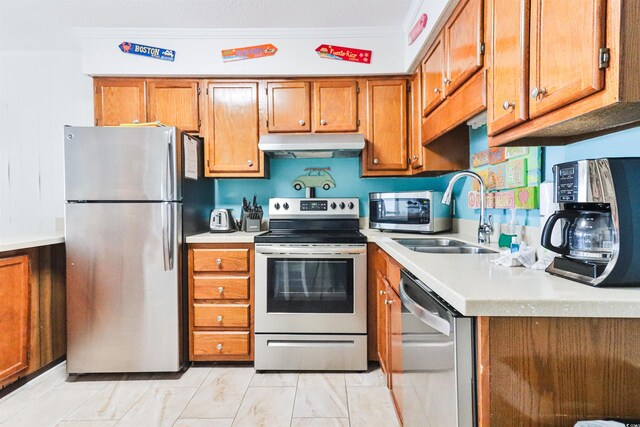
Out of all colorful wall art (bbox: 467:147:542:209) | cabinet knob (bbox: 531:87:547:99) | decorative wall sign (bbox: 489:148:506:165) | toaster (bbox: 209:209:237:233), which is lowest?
toaster (bbox: 209:209:237:233)

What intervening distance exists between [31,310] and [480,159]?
288cm

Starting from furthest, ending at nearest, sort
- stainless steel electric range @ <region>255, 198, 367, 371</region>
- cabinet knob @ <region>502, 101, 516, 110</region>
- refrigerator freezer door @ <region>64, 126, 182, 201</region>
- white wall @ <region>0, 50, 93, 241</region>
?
white wall @ <region>0, 50, 93, 241</region>
stainless steel electric range @ <region>255, 198, 367, 371</region>
refrigerator freezer door @ <region>64, 126, 182, 201</region>
cabinet knob @ <region>502, 101, 516, 110</region>

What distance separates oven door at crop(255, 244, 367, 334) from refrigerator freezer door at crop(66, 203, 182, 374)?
58 cm

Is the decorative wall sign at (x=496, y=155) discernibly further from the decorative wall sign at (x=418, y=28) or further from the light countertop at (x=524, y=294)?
the light countertop at (x=524, y=294)

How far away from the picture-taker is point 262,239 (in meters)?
2.29

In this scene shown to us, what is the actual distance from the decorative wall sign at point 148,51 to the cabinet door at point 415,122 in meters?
1.77

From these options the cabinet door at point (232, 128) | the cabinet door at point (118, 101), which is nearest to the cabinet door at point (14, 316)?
the cabinet door at point (118, 101)

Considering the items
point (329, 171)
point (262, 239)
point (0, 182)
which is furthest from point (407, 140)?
point (0, 182)

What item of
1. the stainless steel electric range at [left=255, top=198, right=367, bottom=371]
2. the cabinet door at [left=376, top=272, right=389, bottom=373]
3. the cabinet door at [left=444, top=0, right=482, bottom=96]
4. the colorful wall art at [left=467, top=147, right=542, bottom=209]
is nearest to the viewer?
the cabinet door at [left=444, top=0, right=482, bottom=96]

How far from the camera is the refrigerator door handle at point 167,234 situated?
7.07ft

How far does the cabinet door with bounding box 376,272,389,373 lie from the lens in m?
1.99

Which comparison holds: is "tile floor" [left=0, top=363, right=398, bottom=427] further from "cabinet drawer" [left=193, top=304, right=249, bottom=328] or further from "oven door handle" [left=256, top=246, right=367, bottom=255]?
"oven door handle" [left=256, top=246, right=367, bottom=255]

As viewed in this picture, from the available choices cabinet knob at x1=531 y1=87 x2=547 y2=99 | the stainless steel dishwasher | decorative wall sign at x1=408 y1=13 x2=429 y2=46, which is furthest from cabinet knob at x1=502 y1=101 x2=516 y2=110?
decorative wall sign at x1=408 y1=13 x2=429 y2=46

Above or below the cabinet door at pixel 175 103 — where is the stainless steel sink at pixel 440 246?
below
